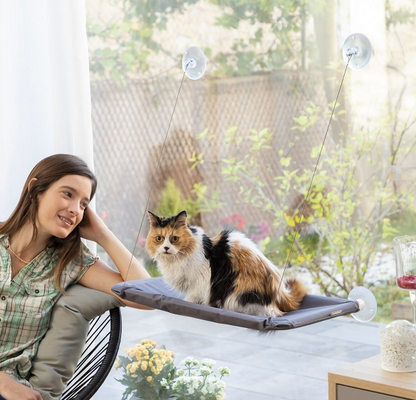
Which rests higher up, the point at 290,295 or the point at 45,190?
the point at 45,190

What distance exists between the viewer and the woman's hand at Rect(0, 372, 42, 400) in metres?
1.56

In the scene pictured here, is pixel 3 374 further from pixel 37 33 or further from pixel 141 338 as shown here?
pixel 37 33

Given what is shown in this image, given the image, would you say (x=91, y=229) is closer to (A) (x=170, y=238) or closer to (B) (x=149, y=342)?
(A) (x=170, y=238)

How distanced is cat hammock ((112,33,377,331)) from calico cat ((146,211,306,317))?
0.14ft

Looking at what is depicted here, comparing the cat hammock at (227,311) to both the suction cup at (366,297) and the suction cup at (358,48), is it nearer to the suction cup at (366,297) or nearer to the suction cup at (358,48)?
the suction cup at (366,297)

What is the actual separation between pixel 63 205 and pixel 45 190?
85 millimetres

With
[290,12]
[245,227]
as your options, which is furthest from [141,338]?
[290,12]

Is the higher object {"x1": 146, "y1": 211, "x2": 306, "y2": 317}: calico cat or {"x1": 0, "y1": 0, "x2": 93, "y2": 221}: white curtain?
{"x1": 0, "y1": 0, "x2": 93, "y2": 221}: white curtain

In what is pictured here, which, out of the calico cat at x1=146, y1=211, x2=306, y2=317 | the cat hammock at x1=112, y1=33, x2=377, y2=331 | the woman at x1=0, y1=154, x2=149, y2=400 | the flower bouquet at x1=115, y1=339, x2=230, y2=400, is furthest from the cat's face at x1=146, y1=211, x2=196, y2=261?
the flower bouquet at x1=115, y1=339, x2=230, y2=400

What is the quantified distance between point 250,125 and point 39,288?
1.01 metres

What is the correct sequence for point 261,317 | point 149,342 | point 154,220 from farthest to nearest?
point 149,342, point 154,220, point 261,317

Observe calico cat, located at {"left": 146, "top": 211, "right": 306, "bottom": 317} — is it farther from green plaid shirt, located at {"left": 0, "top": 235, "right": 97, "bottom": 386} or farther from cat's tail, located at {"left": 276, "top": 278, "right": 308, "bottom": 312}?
green plaid shirt, located at {"left": 0, "top": 235, "right": 97, "bottom": 386}

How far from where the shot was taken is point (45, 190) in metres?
1.74

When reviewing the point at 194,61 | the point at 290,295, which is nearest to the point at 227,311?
the point at 290,295
